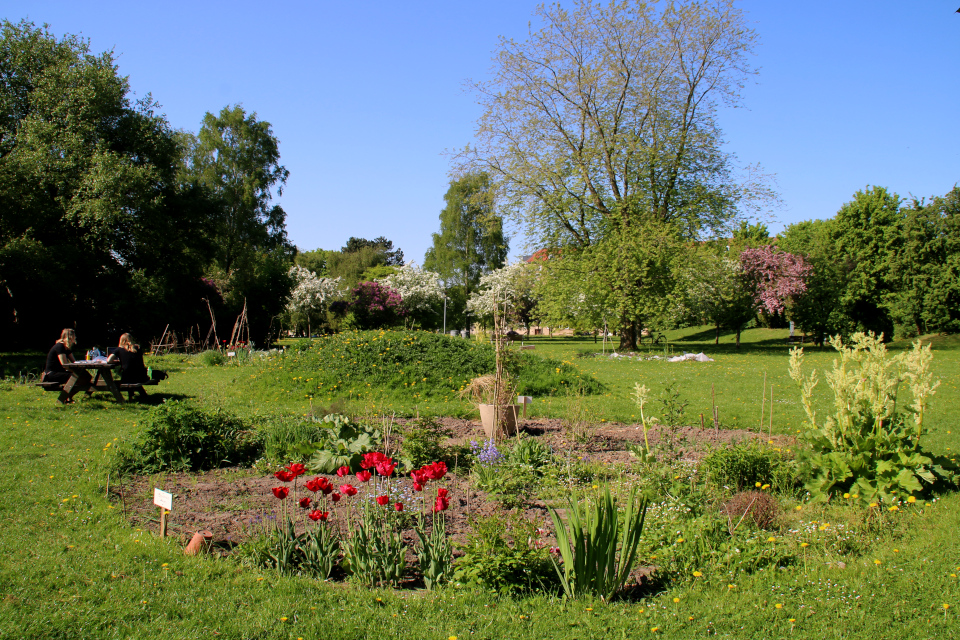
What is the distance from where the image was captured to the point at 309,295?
143 ft

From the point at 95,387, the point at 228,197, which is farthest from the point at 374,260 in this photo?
the point at 95,387

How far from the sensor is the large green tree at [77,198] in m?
18.9

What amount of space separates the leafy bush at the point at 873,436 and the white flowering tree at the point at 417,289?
137 feet

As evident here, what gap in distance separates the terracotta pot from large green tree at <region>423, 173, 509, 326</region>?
142ft

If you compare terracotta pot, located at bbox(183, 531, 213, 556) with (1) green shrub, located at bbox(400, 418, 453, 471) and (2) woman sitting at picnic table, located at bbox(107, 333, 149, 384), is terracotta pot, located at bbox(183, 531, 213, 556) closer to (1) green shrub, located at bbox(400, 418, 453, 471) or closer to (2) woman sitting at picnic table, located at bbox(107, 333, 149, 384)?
(1) green shrub, located at bbox(400, 418, 453, 471)

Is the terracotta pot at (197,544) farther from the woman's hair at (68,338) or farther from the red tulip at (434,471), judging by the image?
the woman's hair at (68,338)

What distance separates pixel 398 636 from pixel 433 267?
160ft

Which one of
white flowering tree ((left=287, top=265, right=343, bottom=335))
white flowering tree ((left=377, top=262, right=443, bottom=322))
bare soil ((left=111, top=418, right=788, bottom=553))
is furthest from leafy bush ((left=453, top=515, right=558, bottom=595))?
white flowering tree ((left=377, top=262, right=443, bottom=322))

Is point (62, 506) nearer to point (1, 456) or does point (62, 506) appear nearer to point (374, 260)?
point (1, 456)

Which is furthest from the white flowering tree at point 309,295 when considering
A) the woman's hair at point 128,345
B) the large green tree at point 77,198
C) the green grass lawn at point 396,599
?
the green grass lawn at point 396,599

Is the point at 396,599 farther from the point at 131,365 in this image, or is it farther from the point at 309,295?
the point at 309,295

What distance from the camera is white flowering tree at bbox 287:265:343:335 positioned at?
43.2 meters

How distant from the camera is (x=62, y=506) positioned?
14.8 ft

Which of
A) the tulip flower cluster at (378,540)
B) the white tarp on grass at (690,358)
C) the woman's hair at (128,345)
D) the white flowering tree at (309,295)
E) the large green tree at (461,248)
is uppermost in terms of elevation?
the large green tree at (461,248)
